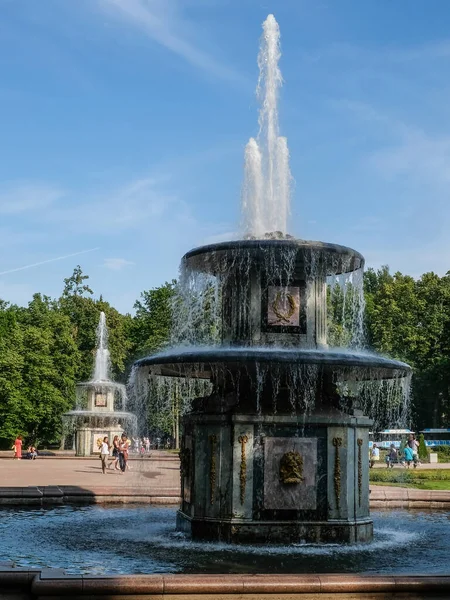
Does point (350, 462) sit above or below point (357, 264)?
below

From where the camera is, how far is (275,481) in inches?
519

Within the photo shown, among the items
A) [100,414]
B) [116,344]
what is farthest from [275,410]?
[116,344]

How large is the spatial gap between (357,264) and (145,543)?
5.78 meters

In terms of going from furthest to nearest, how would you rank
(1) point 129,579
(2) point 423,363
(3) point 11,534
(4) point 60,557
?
(2) point 423,363 → (3) point 11,534 → (4) point 60,557 → (1) point 129,579

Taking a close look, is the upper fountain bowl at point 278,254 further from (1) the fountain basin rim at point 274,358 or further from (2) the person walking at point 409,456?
(2) the person walking at point 409,456

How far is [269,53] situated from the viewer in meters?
18.3

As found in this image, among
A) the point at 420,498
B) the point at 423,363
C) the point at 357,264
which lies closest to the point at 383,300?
the point at 423,363

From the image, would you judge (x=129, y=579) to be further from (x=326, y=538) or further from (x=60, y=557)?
(x=326, y=538)

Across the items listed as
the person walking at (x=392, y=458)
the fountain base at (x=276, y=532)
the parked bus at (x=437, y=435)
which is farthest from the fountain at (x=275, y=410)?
the parked bus at (x=437, y=435)

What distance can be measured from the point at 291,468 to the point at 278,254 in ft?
10.8

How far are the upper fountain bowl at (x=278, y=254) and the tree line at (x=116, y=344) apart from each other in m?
46.8

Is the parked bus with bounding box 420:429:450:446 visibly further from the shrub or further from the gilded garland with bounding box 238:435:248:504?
the gilded garland with bounding box 238:435:248:504

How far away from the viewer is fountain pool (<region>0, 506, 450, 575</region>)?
10.7m

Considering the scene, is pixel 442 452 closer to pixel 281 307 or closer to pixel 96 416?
pixel 96 416
